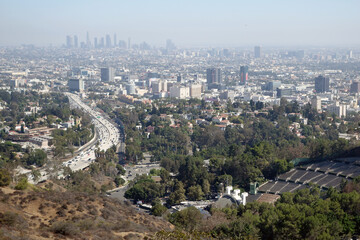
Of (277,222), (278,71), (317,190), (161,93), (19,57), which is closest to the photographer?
(277,222)

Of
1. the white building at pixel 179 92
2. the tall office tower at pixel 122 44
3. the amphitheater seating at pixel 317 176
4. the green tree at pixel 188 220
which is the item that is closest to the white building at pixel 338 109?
the white building at pixel 179 92

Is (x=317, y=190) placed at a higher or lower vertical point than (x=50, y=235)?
lower

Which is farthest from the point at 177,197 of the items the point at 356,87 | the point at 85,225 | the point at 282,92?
the point at 356,87

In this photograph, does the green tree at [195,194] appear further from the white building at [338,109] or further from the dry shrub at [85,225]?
the white building at [338,109]

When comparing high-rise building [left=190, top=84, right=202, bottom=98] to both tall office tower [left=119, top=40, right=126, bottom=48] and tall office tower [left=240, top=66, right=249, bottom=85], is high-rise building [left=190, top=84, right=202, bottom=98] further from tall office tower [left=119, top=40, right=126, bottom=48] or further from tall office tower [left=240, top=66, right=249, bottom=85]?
tall office tower [left=119, top=40, right=126, bottom=48]

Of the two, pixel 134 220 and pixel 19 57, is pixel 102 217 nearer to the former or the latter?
pixel 134 220

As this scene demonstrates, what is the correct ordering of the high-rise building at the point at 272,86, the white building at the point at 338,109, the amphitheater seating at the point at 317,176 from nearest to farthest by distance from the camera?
the amphitheater seating at the point at 317,176, the white building at the point at 338,109, the high-rise building at the point at 272,86

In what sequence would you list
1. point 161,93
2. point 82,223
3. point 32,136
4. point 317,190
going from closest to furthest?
1. point 82,223
2. point 317,190
3. point 32,136
4. point 161,93

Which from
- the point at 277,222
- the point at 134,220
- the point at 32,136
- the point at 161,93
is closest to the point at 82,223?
the point at 134,220

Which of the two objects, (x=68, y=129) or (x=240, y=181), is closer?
(x=240, y=181)
